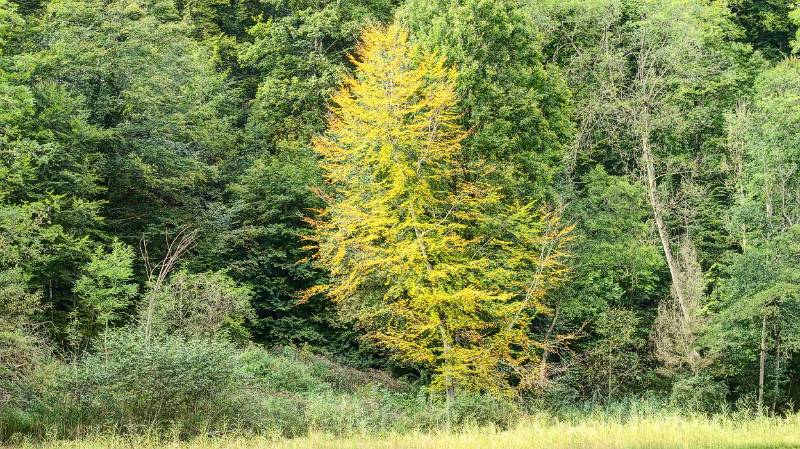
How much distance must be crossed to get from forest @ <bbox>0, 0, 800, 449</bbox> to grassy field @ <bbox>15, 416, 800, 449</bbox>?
0.13 meters

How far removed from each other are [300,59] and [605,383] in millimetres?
18507

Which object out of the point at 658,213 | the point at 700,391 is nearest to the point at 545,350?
the point at 700,391

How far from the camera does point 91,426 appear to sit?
14719 millimetres

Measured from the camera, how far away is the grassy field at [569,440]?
1199 cm

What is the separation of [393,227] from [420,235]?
2.40 feet

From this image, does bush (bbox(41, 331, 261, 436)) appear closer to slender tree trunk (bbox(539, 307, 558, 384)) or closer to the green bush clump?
the green bush clump

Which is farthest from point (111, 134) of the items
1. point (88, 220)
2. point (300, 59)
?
point (300, 59)

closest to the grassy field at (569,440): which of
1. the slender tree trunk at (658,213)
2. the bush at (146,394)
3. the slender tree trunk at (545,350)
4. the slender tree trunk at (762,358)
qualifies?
the bush at (146,394)

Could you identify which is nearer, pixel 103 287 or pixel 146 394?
pixel 146 394

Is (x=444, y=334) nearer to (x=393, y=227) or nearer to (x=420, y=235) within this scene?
(x=420, y=235)

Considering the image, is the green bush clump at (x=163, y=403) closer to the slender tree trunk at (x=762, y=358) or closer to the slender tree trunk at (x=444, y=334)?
the slender tree trunk at (x=444, y=334)

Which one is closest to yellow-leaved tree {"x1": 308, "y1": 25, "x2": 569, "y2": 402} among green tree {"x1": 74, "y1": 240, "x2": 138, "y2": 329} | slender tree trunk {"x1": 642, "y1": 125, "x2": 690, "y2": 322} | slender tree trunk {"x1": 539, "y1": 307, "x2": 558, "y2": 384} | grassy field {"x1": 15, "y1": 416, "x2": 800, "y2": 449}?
slender tree trunk {"x1": 539, "y1": 307, "x2": 558, "y2": 384}

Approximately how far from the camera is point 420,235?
71.0 feet

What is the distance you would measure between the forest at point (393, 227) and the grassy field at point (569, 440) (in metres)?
0.13
